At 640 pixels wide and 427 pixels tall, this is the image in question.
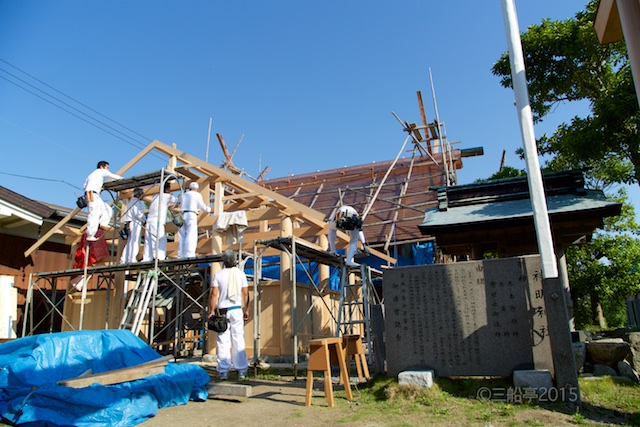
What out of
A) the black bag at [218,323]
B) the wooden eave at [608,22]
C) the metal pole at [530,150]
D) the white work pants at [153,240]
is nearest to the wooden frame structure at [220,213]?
the white work pants at [153,240]

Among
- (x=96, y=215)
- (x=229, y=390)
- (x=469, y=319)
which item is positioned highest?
(x=96, y=215)

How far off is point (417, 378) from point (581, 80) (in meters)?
7.95

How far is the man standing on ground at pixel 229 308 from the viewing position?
677 cm

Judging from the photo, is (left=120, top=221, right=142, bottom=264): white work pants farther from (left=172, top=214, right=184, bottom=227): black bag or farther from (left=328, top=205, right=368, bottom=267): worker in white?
(left=328, top=205, right=368, bottom=267): worker in white

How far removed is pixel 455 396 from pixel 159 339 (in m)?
9.66

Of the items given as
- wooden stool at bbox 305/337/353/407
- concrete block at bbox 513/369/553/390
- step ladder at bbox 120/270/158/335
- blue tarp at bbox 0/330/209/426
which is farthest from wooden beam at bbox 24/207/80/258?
concrete block at bbox 513/369/553/390

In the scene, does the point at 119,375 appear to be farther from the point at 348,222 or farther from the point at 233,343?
the point at 348,222

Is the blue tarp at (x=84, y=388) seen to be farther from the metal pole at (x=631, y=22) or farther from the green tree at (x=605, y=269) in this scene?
the green tree at (x=605, y=269)

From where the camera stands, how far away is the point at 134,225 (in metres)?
10.4

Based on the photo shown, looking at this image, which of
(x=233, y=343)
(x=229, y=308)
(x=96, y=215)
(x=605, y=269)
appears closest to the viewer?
(x=229, y=308)

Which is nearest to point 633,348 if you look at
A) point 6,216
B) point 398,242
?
point 398,242

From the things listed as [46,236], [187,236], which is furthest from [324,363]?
[46,236]

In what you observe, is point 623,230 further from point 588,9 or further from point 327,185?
point 327,185

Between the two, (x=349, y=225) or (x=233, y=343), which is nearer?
(x=233, y=343)
